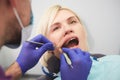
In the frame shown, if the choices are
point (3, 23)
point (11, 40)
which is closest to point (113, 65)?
point (11, 40)

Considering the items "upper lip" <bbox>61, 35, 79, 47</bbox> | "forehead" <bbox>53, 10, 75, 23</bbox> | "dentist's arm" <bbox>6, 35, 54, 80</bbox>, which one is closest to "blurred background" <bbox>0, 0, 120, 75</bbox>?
"forehead" <bbox>53, 10, 75, 23</bbox>

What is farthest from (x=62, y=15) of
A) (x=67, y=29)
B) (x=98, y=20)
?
(x=98, y=20)

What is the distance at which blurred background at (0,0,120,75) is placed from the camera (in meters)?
2.03

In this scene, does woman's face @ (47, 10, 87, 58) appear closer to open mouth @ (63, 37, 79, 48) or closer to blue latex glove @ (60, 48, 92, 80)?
open mouth @ (63, 37, 79, 48)

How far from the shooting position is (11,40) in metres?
0.95

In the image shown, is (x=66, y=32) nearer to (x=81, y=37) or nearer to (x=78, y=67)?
(x=81, y=37)

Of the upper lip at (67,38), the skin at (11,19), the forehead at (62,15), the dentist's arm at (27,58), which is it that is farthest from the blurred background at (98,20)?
the skin at (11,19)

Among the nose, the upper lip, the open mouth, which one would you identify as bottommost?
the open mouth

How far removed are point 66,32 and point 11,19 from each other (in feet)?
2.42

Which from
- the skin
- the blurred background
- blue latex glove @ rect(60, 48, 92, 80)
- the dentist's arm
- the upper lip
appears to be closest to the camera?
the skin

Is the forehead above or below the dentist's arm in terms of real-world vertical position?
above

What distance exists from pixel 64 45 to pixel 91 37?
58 centimetres

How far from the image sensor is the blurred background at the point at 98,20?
2.03m

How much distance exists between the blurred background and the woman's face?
435mm
